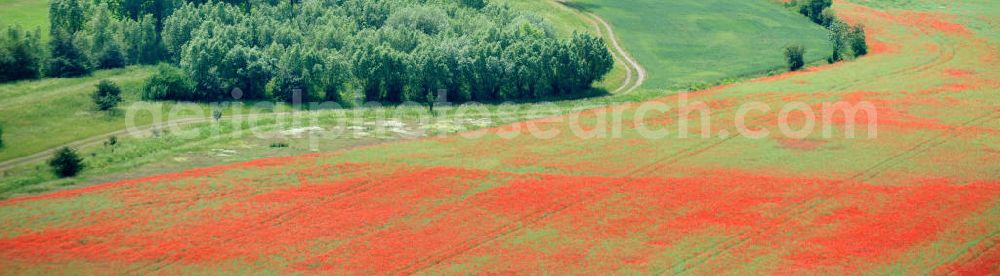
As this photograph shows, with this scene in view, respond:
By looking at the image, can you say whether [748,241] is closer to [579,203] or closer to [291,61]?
[579,203]

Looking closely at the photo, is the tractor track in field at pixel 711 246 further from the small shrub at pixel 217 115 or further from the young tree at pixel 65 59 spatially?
the young tree at pixel 65 59

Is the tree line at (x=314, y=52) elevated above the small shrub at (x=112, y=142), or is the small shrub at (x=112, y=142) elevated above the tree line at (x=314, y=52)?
the tree line at (x=314, y=52)

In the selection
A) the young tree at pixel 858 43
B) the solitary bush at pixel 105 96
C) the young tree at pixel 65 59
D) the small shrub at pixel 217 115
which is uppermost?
the young tree at pixel 858 43

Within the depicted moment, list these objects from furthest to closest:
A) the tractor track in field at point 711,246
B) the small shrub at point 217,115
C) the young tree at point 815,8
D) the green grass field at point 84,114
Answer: the young tree at point 815,8, the small shrub at point 217,115, the green grass field at point 84,114, the tractor track in field at point 711,246

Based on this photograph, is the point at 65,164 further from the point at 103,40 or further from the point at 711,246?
the point at 711,246

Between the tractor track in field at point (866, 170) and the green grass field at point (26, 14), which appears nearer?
the tractor track in field at point (866, 170)

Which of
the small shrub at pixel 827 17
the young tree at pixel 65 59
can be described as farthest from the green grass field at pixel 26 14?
the small shrub at pixel 827 17

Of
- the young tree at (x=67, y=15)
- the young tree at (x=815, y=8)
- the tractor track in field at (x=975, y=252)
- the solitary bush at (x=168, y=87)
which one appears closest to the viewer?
the tractor track in field at (x=975, y=252)

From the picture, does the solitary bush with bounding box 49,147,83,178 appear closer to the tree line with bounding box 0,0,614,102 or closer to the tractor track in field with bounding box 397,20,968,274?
the tree line with bounding box 0,0,614,102
